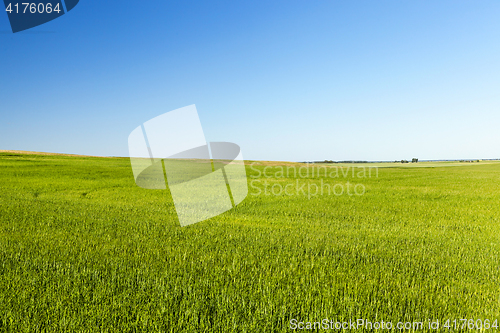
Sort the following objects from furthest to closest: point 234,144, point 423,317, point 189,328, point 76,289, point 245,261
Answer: point 234,144
point 245,261
point 76,289
point 423,317
point 189,328

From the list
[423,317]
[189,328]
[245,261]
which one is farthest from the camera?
[245,261]

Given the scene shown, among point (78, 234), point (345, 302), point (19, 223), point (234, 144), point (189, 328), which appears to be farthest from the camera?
point (234, 144)

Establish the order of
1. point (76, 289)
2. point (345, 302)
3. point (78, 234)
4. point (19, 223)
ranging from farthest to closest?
point (19, 223) → point (78, 234) → point (76, 289) → point (345, 302)

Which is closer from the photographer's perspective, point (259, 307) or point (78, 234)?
point (259, 307)

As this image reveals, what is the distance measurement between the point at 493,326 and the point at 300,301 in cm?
258

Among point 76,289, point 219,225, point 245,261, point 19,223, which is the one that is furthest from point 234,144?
point 19,223

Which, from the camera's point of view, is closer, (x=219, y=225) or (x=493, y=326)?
(x=493, y=326)

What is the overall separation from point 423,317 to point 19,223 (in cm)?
1216

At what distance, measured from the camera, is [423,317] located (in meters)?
3.96

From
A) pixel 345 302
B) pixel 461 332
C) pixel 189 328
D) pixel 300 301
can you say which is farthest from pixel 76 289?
pixel 461 332

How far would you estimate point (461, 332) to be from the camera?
12.2ft

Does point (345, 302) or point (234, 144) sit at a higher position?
point (234, 144)

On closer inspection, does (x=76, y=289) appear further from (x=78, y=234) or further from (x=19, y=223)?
(x=19, y=223)

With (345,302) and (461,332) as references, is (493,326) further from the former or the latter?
(345,302)
